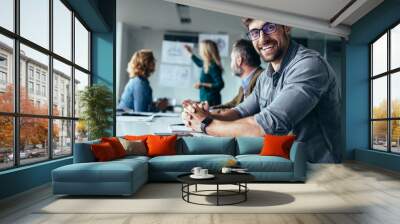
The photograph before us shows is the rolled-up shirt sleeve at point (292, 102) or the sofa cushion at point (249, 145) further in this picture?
the rolled-up shirt sleeve at point (292, 102)

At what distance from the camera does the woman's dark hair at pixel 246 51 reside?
7.97 meters

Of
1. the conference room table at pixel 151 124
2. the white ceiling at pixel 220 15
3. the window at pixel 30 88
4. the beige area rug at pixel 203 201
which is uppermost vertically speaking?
the white ceiling at pixel 220 15

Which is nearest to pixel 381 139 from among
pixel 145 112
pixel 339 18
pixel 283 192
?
pixel 339 18

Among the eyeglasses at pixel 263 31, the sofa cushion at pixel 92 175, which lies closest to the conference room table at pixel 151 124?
the eyeglasses at pixel 263 31

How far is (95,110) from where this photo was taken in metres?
7.25

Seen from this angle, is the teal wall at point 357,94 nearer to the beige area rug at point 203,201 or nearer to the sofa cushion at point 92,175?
the beige area rug at point 203,201

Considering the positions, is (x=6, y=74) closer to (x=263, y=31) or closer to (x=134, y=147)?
(x=134, y=147)

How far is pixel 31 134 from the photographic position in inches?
215

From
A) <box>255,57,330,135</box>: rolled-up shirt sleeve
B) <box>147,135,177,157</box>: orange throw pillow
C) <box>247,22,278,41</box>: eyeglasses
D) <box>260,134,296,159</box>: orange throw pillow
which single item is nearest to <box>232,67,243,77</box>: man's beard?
<box>247,22,278,41</box>: eyeglasses

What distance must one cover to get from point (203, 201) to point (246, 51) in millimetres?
4361

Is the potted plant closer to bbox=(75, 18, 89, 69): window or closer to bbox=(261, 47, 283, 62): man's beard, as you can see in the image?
bbox=(75, 18, 89, 69): window

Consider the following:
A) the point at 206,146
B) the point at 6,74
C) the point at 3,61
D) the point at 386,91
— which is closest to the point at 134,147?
the point at 206,146

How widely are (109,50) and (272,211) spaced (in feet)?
17.7

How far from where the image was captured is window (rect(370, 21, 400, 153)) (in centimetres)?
784
